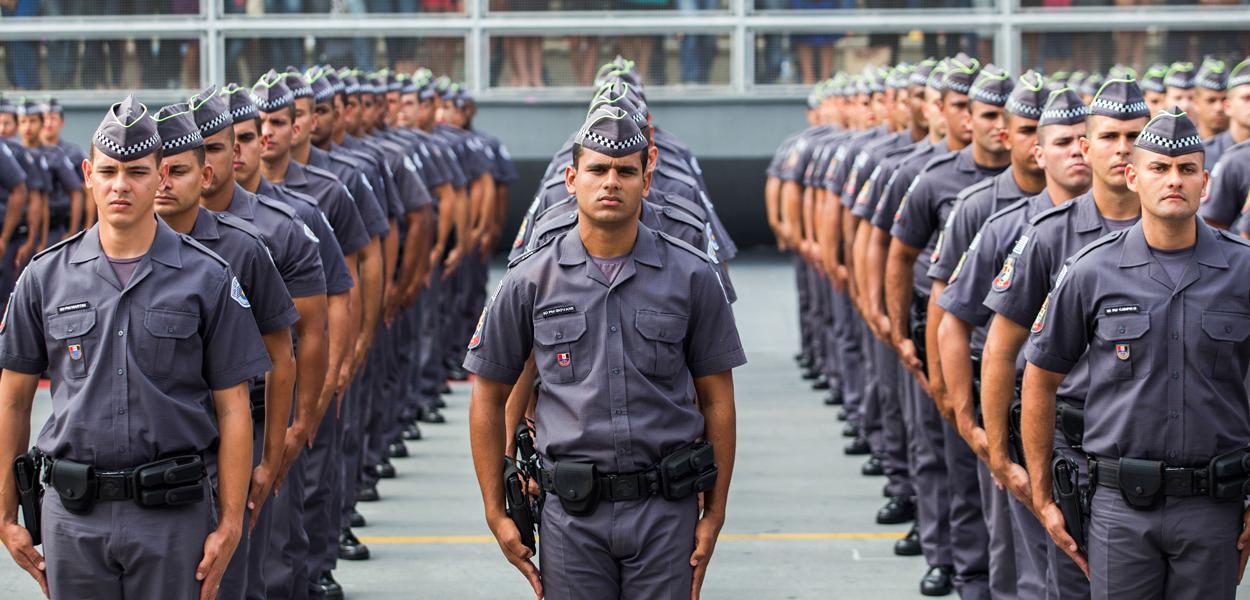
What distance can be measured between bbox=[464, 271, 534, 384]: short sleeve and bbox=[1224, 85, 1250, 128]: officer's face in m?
5.50

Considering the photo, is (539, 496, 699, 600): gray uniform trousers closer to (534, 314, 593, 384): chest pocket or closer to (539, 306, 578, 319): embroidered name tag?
(534, 314, 593, 384): chest pocket

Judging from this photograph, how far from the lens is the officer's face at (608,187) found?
496 cm

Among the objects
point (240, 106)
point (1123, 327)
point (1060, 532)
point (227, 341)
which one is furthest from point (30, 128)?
point (1123, 327)

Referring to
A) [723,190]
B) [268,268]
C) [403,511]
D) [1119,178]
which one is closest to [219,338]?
[268,268]

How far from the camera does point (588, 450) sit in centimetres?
491

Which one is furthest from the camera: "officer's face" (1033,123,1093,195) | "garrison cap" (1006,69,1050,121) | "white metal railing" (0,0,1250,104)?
"white metal railing" (0,0,1250,104)

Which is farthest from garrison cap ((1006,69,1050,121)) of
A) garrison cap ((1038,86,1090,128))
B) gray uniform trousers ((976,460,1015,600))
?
gray uniform trousers ((976,460,1015,600))

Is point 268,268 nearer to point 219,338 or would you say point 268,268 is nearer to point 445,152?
point 219,338

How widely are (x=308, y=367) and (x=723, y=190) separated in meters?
15.8

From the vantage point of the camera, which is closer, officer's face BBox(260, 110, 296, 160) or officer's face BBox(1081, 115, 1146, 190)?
officer's face BBox(1081, 115, 1146, 190)

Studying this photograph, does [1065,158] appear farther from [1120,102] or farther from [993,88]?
[993,88]

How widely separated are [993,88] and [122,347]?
14.1 feet

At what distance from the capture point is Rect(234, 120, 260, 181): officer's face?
22.2 feet

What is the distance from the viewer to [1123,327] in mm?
5098
